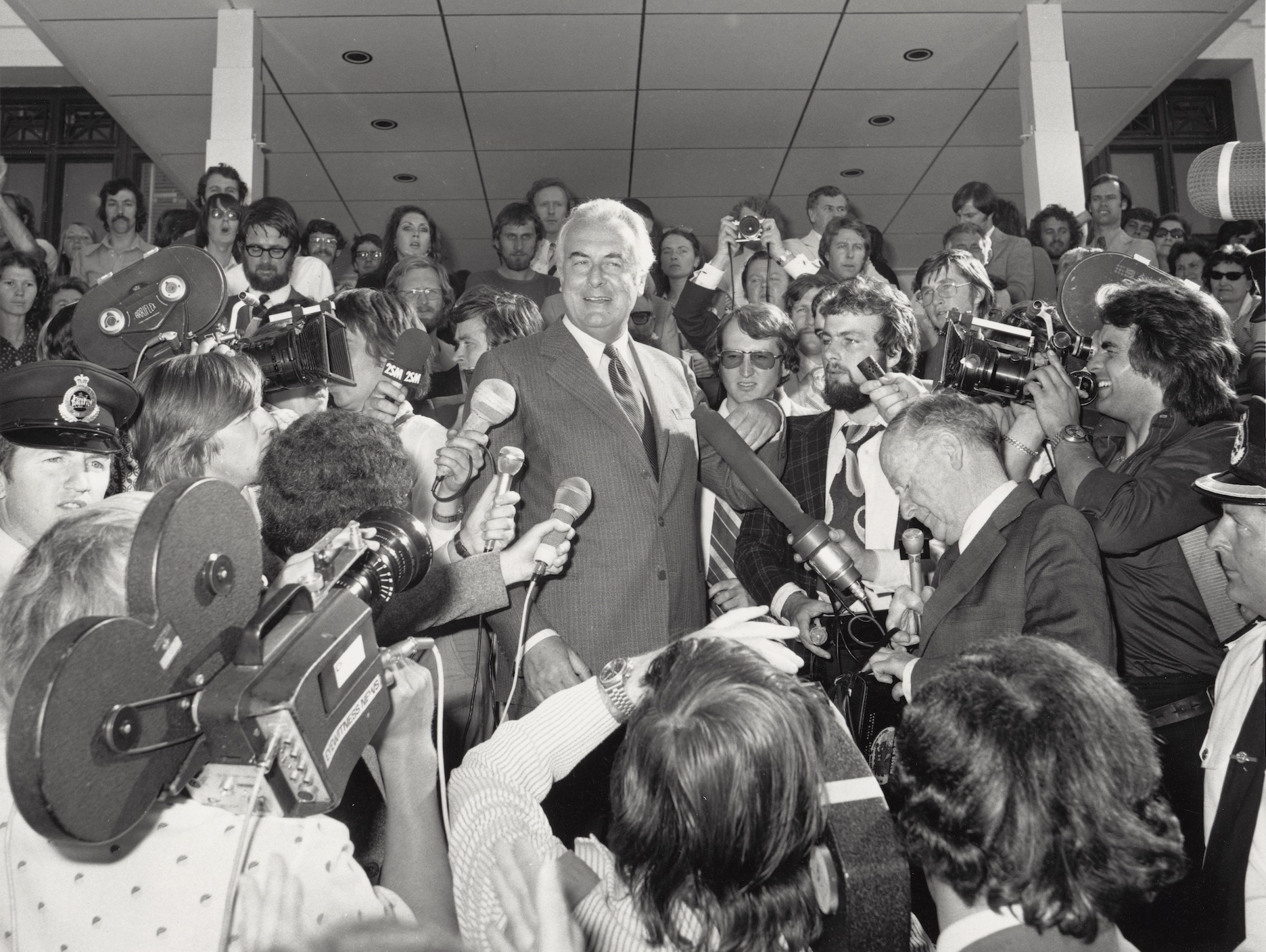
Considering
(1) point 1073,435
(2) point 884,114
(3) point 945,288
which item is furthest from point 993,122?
(1) point 1073,435

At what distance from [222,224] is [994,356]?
10.2ft

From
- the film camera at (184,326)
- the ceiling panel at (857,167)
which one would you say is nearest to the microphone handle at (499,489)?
the film camera at (184,326)

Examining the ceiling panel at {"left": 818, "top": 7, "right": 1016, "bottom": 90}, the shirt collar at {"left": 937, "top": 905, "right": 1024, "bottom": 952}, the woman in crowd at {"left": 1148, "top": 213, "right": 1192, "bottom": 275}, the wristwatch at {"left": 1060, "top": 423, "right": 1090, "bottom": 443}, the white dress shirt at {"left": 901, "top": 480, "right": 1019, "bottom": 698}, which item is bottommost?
the shirt collar at {"left": 937, "top": 905, "right": 1024, "bottom": 952}

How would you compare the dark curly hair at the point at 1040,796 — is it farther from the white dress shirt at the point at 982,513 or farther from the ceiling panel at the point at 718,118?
the ceiling panel at the point at 718,118

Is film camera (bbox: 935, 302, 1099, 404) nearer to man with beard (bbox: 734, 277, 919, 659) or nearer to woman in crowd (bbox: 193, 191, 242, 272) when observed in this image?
man with beard (bbox: 734, 277, 919, 659)

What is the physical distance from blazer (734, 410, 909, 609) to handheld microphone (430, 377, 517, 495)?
2.46 feet

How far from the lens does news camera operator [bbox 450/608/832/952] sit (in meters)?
0.99

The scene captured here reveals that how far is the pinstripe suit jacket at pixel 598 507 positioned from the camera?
215 cm

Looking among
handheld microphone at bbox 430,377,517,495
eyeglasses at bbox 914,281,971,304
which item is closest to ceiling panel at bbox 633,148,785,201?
eyeglasses at bbox 914,281,971,304

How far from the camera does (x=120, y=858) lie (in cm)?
100

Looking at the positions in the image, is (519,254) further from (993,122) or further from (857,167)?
(993,122)

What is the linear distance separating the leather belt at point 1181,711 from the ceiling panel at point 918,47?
12.9 feet

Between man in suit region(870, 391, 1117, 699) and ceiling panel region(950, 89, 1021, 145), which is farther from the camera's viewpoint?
ceiling panel region(950, 89, 1021, 145)

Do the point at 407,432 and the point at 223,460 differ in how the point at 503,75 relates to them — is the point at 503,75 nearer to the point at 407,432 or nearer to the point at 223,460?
the point at 407,432
